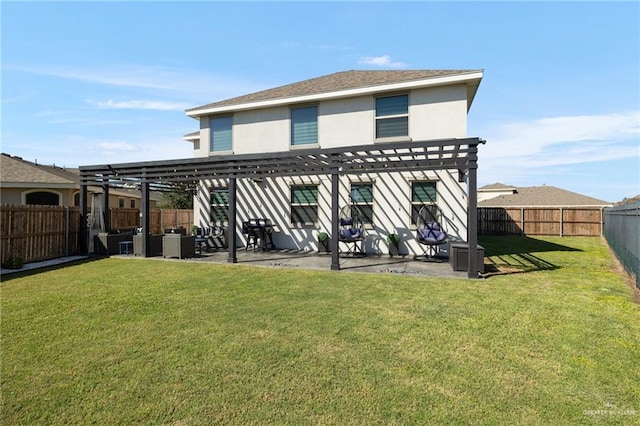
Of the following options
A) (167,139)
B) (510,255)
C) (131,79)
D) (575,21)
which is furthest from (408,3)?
(167,139)

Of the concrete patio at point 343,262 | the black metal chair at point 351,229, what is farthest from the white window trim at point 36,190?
the black metal chair at point 351,229

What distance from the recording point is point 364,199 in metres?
10.6

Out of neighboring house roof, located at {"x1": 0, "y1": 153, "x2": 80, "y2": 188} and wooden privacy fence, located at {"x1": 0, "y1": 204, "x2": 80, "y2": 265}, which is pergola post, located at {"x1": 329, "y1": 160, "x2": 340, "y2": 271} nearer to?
wooden privacy fence, located at {"x1": 0, "y1": 204, "x2": 80, "y2": 265}

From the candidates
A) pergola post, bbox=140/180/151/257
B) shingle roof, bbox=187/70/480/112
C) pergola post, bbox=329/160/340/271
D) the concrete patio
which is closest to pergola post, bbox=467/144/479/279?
the concrete patio

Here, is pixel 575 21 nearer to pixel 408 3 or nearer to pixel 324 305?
pixel 408 3

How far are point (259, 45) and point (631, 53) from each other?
11.2 m

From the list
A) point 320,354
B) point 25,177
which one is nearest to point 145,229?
Result: point 320,354

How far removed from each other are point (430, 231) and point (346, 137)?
14.5 feet

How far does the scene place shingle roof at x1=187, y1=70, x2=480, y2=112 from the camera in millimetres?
9867

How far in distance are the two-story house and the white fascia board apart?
0.10 feet

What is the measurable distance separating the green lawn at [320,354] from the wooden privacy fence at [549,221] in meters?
13.4

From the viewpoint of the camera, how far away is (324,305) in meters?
4.87

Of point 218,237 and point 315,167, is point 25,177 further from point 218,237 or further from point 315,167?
point 315,167

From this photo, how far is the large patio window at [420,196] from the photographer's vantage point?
9.86 meters
